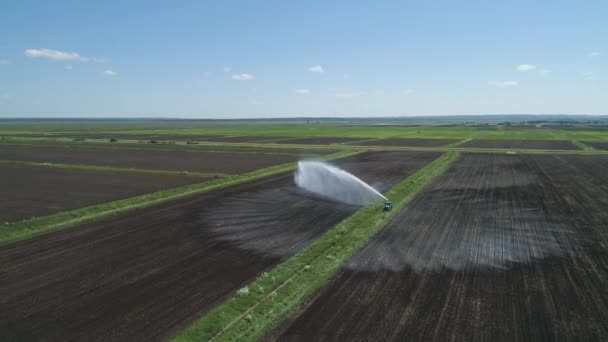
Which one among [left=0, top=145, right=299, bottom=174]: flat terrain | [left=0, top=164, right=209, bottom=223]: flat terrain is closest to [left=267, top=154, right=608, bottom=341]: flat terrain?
[left=0, top=164, right=209, bottom=223]: flat terrain

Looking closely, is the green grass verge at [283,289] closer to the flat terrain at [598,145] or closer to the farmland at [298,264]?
the farmland at [298,264]

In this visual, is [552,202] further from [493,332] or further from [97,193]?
[97,193]

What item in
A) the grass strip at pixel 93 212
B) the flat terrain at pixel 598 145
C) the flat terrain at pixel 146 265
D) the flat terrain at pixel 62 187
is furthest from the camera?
the flat terrain at pixel 598 145

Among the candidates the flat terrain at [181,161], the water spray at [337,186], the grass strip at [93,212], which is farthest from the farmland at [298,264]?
the flat terrain at [181,161]

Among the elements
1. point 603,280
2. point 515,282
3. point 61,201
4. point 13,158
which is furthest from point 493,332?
point 13,158

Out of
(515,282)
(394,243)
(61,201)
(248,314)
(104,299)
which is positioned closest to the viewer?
(248,314)

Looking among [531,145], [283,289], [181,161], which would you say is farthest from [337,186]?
[531,145]

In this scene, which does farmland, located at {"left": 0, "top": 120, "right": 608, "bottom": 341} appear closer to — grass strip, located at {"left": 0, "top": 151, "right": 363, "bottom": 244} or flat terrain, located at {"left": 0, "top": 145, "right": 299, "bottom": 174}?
grass strip, located at {"left": 0, "top": 151, "right": 363, "bottom": 244}
